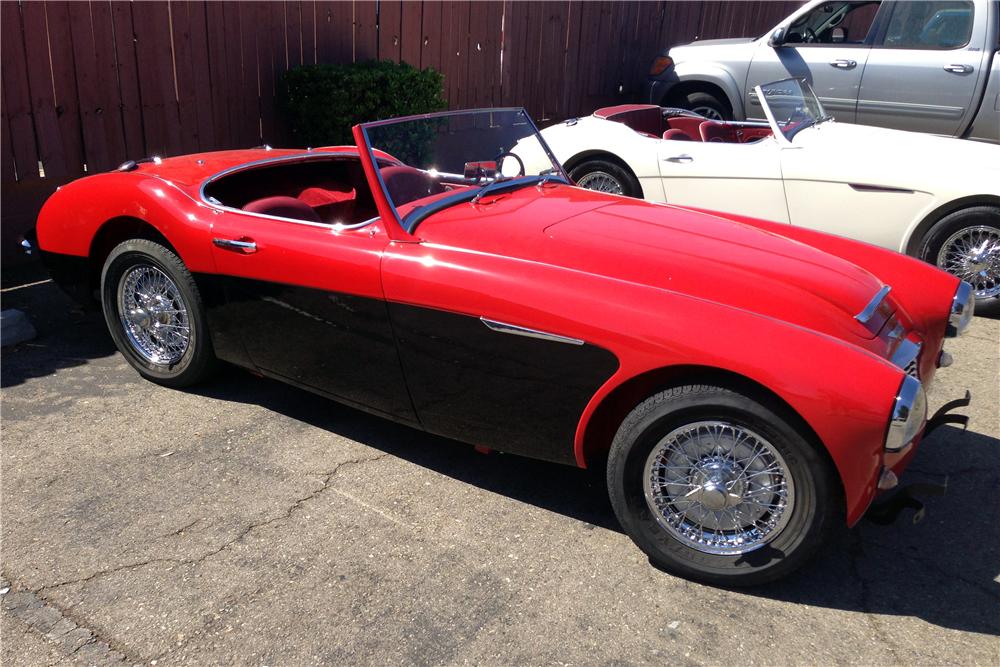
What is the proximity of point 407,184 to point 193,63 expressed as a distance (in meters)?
4.30

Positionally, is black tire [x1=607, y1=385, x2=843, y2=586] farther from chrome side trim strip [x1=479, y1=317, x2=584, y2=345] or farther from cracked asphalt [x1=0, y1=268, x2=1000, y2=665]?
chrome side trim strip [x1=479, y1=317, x2=584, y2=345]

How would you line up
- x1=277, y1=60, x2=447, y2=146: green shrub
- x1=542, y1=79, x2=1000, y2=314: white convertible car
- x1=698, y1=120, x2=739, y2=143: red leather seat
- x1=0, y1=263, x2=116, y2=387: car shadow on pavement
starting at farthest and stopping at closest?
x1=277, y1=60, x2=447, y2=146: green shrub, x1=698, y1=120, x2=739, y2=143: red leather seat, x1=542, y1=79, x2=1000, y2=314: white convertible car, x1=0, y1=263, x2=116, y2=387: car shadow on pavement

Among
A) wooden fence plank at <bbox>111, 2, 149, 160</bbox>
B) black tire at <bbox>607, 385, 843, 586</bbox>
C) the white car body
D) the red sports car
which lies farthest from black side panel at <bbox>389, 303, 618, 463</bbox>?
wooden fence plank at <bbox>111, 2, 149, 160</bbox>

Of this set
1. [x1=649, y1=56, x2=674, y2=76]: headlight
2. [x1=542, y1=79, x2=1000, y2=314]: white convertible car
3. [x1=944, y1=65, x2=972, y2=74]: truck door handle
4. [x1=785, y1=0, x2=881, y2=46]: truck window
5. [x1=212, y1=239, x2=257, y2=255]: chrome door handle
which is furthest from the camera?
[x1=649, y1=56, x2=674, y2=76]: headlight

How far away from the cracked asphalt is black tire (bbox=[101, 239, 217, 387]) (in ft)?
0.63

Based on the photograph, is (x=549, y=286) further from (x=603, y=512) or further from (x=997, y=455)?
→ (x=997, y=455)

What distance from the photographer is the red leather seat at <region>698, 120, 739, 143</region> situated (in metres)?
6.56

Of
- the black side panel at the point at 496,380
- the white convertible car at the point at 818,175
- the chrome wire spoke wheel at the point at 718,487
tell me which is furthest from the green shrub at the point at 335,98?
the chrome wire spoke wheel at the point at 718,487

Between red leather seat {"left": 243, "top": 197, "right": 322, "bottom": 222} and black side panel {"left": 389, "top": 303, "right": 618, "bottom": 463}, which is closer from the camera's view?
black side panel {"left": 389, "top": 303, "right": 618, "bottom": 463}

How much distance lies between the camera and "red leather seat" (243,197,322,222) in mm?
3842

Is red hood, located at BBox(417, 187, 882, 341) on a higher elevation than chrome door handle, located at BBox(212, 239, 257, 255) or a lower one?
higher

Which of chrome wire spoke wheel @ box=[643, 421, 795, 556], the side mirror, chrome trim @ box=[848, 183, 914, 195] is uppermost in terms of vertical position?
the side mirror

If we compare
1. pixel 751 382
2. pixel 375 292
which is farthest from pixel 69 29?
pixel 751 382

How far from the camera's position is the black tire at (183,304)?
3887 mm
